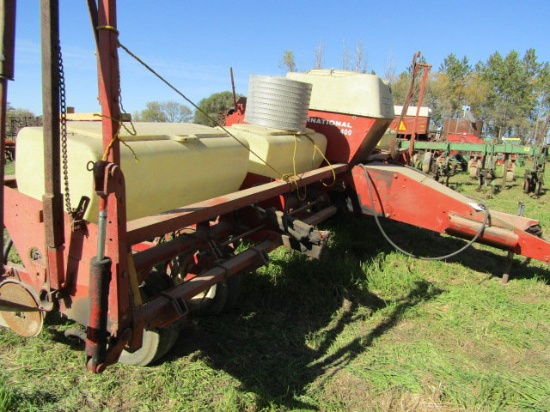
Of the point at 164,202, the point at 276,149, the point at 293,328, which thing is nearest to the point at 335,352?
the point at 293,328

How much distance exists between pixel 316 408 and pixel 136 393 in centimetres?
104

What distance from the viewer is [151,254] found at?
2.58 meters

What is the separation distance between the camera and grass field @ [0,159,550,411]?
251 cm

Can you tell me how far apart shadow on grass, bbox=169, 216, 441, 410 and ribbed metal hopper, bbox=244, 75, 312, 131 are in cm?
135

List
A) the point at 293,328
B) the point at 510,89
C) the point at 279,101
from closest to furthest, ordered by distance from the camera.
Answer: the point at 293,328 → the point at 279,101 → the point at 510,89

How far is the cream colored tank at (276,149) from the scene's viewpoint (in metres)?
3.60

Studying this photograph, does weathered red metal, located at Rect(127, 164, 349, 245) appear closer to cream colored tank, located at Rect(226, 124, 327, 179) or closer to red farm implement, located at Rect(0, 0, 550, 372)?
red farm implement, located at Rect(0, 0, 550, 372)

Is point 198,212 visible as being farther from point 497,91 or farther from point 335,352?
point 497,91

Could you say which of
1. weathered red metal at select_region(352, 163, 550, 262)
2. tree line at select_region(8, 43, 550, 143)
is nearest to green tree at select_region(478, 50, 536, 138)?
tree line at select_region(8, 43, 550, 143)

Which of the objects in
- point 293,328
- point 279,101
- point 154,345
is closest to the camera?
point 154,345

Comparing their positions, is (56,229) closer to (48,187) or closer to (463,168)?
(48,187)

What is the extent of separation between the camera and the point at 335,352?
3.03 m

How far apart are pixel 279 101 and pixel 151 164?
1.88 metres

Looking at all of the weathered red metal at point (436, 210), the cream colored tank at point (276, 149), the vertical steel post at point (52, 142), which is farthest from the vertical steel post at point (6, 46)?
the weathered red metal at point (436, 210)
